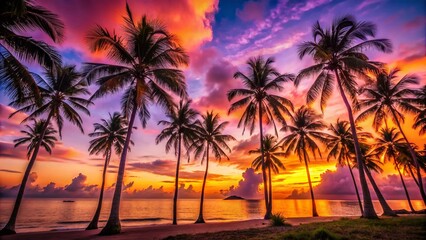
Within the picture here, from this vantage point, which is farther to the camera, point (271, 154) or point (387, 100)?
point (271, 154)

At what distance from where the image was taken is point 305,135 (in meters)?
29.1

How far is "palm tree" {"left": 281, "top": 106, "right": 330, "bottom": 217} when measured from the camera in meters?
28.6

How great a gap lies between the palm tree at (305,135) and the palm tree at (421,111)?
369 inches

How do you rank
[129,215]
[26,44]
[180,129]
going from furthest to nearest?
[129,215], [180,129], [26,44]

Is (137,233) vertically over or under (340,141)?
under

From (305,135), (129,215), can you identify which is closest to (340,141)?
(305,135)

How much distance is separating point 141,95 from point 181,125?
36.3 ft

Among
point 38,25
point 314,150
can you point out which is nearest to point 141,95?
point 38,25

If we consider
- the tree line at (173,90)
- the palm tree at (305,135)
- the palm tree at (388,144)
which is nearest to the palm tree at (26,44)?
the tree line at (173,90)

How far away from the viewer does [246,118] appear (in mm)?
23609

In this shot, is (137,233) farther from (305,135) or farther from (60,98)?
(305,135)

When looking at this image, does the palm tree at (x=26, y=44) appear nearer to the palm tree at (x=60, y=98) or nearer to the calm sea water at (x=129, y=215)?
the palm tree at (x=60, y=98)

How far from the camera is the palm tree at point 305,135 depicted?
94.0 ft

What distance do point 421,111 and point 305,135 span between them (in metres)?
11.7
